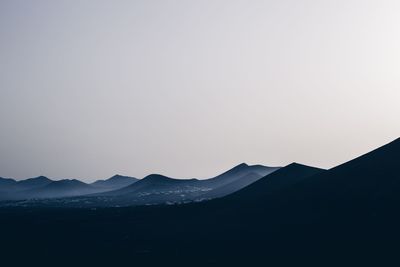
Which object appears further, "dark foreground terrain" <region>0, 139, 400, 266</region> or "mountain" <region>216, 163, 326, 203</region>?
"mountain" <region>216, 163, 326, 203</region>

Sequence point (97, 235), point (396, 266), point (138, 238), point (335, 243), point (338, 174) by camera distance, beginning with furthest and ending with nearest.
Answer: point (338, 174)
point (97, 235)
point (138, 238)
point (335, 243)
point (396, 266)

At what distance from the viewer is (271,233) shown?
4300 centimetres

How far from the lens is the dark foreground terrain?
34.2 metres

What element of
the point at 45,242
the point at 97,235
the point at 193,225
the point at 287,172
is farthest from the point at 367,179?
the point at 287,172

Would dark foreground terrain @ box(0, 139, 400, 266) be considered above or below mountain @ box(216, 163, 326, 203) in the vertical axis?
below

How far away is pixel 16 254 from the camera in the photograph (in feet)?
139

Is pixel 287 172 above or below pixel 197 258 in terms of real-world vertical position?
above

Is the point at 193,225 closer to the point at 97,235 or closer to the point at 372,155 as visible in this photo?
the point at 97,235

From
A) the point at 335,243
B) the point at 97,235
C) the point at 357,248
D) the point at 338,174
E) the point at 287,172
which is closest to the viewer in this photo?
the point at 357,248

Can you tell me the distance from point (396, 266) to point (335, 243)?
7683 mm

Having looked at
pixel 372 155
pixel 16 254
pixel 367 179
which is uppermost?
pixel 372 155

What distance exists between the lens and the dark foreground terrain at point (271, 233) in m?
34.2

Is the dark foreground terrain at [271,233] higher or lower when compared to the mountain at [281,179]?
lower

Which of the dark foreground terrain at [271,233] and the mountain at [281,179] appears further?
the mountain at [281,179]
